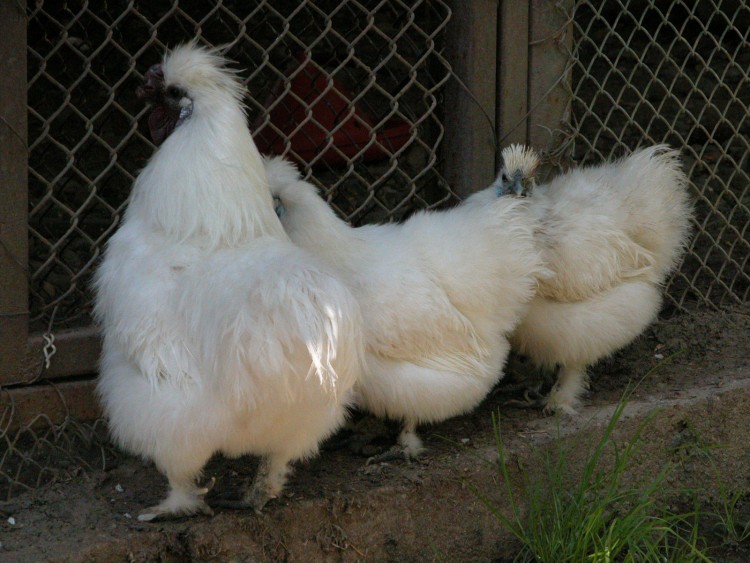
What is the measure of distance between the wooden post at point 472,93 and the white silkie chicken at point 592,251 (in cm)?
24

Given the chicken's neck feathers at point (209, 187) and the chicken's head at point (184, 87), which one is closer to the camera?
the chicken's neck feathers at point (209, 187)

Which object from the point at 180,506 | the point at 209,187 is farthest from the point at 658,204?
the point at 180,506

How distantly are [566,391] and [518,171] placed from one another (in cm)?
103

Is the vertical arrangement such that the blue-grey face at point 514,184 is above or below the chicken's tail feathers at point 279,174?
above

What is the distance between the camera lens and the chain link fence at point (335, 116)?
3.84 meters

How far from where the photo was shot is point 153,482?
3408mm

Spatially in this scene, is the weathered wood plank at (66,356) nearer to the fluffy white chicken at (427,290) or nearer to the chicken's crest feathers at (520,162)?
the fluffy white chicken at (427,290)

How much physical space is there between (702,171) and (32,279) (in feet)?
15.3

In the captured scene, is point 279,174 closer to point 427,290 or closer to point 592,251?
point 427,290

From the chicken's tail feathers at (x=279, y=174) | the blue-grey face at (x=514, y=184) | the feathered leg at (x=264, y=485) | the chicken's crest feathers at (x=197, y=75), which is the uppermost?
the chicken's crest feathers at (x=197, y=75)

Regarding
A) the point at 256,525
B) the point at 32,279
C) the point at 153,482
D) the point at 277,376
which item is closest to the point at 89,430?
the point at 153,482

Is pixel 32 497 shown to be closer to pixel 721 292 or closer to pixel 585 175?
pixel 585 175

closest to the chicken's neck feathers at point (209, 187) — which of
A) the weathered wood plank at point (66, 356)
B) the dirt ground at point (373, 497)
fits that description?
the weathered wood plank at point (66, 356)

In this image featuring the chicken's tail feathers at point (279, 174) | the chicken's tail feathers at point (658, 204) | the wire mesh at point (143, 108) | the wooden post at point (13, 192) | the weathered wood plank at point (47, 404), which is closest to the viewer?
the wooden post at point (13, 192)
